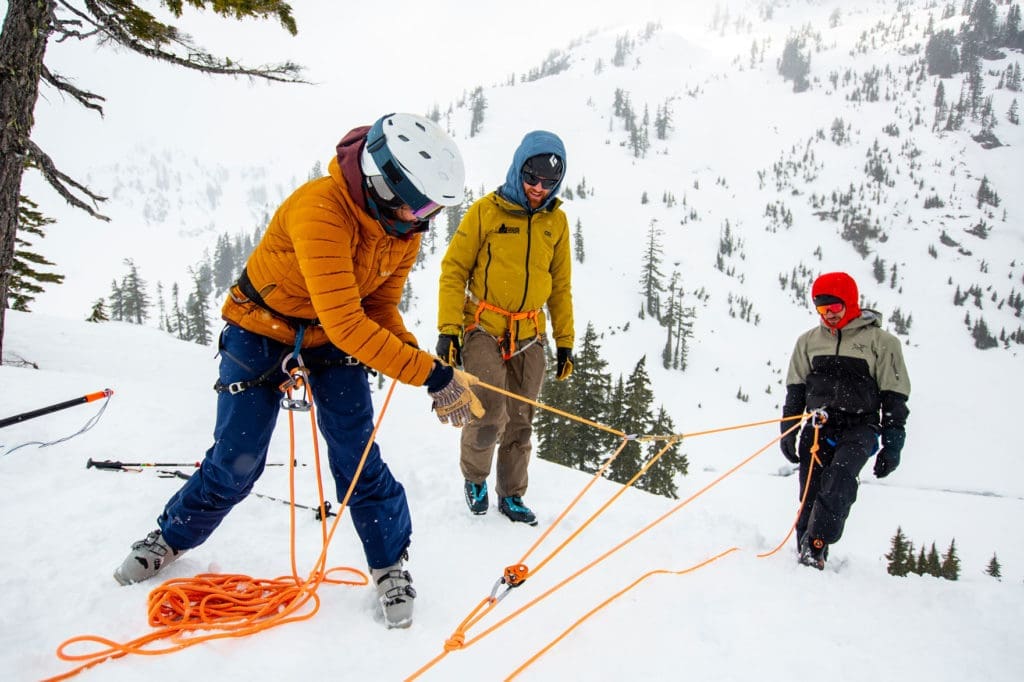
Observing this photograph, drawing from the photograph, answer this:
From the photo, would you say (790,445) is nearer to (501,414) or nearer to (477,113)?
(501,414)

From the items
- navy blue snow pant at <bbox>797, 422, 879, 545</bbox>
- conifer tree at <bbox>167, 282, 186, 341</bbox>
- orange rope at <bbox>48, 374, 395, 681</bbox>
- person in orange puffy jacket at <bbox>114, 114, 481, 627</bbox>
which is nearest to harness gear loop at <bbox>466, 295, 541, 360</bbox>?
person in orange puffy jacket at <bbox>114, 114, 481, 627</bbox>

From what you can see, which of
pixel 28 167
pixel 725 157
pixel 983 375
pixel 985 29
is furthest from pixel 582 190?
pixel 985 29

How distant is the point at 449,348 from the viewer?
13.4 ft

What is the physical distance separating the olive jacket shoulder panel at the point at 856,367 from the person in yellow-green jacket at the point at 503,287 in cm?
202

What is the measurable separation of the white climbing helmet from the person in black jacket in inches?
116

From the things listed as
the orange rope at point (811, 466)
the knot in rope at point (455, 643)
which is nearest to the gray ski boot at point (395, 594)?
the knot in rope at point (455, 643)

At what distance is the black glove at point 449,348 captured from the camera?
159 inches

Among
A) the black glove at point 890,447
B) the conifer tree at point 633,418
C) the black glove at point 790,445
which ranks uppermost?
the black glove at point 890,447

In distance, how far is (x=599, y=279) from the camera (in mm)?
75375

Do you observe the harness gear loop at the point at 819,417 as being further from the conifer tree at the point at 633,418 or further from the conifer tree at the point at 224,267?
the conifer tree at the point at 224,267

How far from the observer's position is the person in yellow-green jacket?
13.5ft

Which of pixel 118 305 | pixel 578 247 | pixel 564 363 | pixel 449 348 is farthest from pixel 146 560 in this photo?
pixel 578 247

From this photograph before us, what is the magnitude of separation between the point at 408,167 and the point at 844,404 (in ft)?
12.2

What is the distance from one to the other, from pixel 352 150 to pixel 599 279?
244 feet
